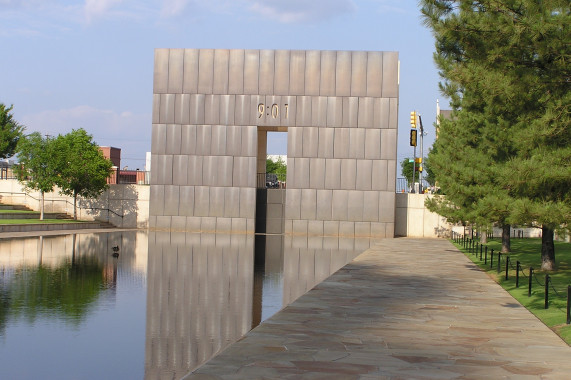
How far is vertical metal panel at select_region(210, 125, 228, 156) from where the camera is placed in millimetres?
49906

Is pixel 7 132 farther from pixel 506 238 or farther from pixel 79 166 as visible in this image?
pixel 506 238

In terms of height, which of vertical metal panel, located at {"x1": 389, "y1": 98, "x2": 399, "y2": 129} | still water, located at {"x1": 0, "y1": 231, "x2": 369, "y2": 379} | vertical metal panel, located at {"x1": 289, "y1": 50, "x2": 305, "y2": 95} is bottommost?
still water, located at {"x1": 0, "y1": 231, "x2": 369, "y2": 379}

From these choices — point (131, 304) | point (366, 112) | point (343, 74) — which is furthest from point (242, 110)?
point (131, 304)

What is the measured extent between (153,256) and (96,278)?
7.89m

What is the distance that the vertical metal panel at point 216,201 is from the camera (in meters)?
49.7

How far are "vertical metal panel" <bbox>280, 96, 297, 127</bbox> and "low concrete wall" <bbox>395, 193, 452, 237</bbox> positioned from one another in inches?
374

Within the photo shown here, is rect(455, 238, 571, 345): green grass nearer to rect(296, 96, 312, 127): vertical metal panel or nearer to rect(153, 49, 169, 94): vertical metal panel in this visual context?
rect(296, 96, 312, 127): vertical metal panel

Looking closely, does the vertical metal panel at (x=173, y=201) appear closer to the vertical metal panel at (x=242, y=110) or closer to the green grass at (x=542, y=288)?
the vertical metal panel at (x=242, y=110)

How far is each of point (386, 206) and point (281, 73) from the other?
11715 mm

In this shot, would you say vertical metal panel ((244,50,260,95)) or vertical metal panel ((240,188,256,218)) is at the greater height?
vertical metal panel ((244,50,260,95))

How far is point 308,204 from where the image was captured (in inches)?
1937

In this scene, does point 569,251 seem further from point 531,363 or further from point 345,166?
point 531,363

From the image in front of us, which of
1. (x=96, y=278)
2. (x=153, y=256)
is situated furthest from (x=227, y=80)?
(x=96, y=278)

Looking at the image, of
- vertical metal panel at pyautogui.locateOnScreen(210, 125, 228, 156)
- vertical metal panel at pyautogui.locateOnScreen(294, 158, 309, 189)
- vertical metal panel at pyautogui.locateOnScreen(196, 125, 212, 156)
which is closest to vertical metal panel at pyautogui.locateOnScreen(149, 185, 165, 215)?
vertical metal panel at pyautogui.locateOnScreen(196, 125, 212, 156)
